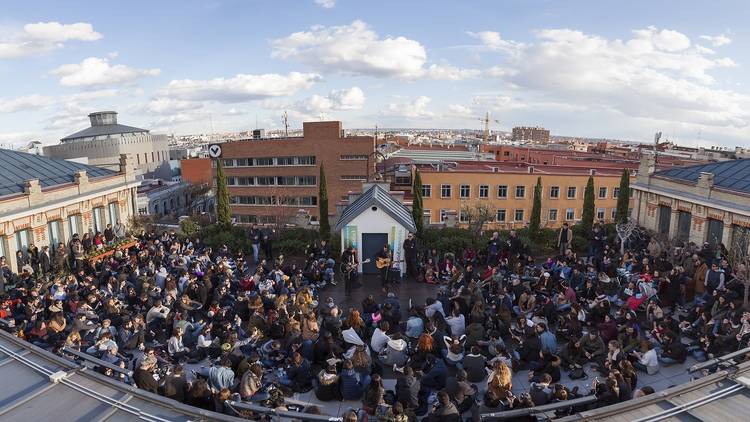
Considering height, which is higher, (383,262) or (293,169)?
(293,169)

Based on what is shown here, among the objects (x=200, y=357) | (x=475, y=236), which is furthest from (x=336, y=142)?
(x=200, y=357)

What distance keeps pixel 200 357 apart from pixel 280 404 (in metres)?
4.11

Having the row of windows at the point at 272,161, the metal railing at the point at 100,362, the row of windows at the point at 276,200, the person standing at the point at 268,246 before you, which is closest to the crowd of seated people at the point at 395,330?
the metal railing at the point at 100,362

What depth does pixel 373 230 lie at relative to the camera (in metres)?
18.2

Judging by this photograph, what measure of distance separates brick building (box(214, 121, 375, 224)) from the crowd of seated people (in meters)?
43.4

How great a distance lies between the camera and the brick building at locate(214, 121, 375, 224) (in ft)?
198

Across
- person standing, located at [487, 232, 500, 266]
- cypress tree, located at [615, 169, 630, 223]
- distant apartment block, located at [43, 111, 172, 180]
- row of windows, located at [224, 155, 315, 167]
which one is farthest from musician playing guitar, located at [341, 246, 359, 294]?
distant apartment block, located at [43, 111, 172, 180]

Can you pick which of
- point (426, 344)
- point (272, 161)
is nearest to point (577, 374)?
point (426, 344)

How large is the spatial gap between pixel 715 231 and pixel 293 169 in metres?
49.0

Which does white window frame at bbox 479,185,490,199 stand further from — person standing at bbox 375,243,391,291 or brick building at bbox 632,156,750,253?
person standing at bbox 375,243,391,291

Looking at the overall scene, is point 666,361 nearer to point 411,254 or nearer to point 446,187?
point 411,254

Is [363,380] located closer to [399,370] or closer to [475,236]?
[399,370]

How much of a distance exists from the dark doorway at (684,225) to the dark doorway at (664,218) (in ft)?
2.19

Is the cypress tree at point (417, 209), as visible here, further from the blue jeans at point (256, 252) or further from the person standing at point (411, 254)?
the blue jeans at point (256, 252)
